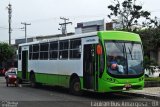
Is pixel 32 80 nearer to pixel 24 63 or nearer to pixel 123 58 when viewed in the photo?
pixel 24 63

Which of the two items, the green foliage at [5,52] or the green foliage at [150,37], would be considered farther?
the green foliage at [5,52]

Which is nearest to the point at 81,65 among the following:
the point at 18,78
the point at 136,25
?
the point at 18,78

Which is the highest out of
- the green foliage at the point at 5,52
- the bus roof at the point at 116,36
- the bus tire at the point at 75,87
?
the green foliage at the point at 5,52

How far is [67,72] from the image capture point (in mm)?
21422

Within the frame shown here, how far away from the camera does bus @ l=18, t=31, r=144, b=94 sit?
710 inches

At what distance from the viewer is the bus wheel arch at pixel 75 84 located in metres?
20.2

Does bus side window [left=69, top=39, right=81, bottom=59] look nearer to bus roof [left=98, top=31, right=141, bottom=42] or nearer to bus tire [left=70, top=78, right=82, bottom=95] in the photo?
bus tire [left=70, top=78, right=82, bottom=95]

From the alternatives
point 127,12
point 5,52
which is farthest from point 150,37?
point 5,52

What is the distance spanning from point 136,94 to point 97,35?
134 inches

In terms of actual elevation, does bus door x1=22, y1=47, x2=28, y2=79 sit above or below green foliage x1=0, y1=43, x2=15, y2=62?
below

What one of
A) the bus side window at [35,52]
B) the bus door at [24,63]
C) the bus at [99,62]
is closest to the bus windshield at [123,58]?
the bus at [99,62]

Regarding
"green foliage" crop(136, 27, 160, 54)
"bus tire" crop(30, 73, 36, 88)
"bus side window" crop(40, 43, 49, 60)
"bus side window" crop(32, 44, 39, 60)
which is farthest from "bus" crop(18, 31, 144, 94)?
"green foliage" crop(136, 27, 160, 54)

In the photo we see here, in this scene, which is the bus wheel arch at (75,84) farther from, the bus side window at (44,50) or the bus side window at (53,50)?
the bus side window at (44,50)

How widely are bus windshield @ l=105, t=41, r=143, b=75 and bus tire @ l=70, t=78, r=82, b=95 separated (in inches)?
103
